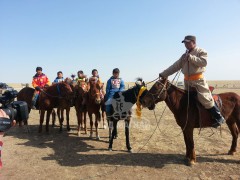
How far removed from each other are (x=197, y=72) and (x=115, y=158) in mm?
3291

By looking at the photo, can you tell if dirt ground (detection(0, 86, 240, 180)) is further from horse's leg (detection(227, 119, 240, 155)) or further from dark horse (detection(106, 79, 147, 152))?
dark horse (detection(106, 79, 147, 152))

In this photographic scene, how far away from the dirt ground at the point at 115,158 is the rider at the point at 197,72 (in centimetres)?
128

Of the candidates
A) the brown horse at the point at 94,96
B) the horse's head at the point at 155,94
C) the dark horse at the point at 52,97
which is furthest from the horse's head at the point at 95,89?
the horse's head at the point at 155,94

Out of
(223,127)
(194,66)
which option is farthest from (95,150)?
(223,127)

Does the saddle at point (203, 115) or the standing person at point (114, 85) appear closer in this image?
the saddle at point (203, 115)

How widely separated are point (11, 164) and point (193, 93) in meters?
5.32

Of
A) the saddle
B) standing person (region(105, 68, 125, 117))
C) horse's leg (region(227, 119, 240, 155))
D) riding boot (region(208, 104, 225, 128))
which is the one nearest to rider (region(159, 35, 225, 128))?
riding boot (region(208, 104, 225, 128))

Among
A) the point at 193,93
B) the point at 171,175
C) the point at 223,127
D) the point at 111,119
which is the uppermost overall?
the point at 193,93

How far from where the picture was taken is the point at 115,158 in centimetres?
606

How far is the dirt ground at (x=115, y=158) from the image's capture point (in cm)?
506

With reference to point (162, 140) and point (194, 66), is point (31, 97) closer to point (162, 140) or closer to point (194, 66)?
point (162, 140)

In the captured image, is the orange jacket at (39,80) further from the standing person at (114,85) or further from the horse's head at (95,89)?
the standing person at (114,85)

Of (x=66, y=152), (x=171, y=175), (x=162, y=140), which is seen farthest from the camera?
(x=162, y=140)

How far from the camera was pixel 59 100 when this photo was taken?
920cm
